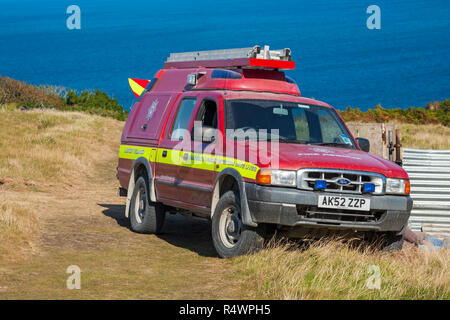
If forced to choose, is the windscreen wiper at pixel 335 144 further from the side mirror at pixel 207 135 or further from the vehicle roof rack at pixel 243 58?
the vehicle roof rack at pixel 243 58

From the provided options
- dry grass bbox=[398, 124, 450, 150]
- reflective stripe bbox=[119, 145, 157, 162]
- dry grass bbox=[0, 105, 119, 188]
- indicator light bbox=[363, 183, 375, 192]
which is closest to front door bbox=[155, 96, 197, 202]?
reflective stripe bbox=[119, 145, 157, 162]

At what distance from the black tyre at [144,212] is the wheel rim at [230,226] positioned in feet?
8.33

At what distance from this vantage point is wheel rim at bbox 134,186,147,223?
11.9m

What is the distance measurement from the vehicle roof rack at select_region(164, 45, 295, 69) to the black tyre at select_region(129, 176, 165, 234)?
2027 millimetres

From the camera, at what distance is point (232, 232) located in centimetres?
913

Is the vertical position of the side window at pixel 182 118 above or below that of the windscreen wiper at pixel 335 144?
above

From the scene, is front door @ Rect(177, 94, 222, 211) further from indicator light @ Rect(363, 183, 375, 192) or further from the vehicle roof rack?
indicator light @ Rect(363, 183, 375, 192)

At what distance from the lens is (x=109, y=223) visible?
1281cm

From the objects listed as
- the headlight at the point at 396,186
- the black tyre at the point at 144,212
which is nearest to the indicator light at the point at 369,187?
the headlight at the point at 396,186

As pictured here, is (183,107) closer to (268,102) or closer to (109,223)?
(268,102)

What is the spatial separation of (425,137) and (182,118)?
84.9 feet

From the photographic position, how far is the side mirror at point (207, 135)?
963cm

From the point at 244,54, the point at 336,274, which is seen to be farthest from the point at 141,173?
the point at 336,274
